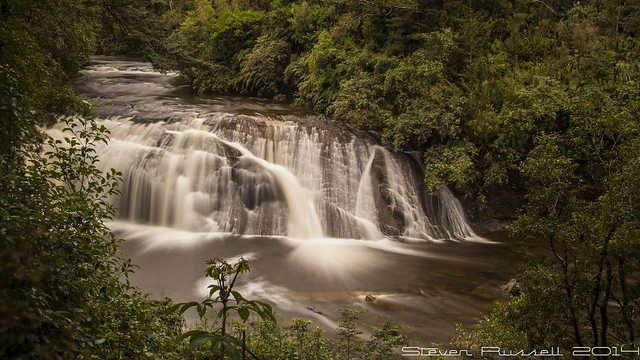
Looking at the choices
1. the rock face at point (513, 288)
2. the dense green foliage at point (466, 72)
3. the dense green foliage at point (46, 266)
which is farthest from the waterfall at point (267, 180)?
the dense green foliage at point (46, 266)

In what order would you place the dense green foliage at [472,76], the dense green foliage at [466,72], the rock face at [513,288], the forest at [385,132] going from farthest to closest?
the dense green foliage at [466,72]
the dense green foliage at [472,76]
the rock face at [513,288]
the forest at [385,132]

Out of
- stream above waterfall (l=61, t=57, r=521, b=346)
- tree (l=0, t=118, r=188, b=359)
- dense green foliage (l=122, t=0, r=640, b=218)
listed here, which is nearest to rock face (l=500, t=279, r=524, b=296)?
stream above waterfall (l=61, t=57, r=521, b=346)

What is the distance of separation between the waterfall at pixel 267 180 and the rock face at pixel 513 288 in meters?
3.59

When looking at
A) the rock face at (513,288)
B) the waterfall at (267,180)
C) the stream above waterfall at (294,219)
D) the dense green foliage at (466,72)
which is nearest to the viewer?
the rock face at (513,288)

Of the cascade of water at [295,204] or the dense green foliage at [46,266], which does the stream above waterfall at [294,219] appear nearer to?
the cascade of water at [295,204]

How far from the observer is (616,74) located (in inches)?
568

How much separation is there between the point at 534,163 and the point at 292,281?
6743 millimetres

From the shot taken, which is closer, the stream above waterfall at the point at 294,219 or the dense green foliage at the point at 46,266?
the dense green foliage at the point at 46,266

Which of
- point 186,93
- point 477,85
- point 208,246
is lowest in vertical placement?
point 208,246

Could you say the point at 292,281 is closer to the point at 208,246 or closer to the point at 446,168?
the point at 208,246

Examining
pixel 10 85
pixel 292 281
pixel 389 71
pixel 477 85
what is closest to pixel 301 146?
pixel 389 71

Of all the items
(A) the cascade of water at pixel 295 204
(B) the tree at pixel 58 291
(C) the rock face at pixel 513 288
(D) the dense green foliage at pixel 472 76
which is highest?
(D) the dense green foliage at pixel 472 76

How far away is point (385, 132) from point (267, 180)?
453cm

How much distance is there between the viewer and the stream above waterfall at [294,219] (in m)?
10.7
